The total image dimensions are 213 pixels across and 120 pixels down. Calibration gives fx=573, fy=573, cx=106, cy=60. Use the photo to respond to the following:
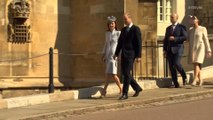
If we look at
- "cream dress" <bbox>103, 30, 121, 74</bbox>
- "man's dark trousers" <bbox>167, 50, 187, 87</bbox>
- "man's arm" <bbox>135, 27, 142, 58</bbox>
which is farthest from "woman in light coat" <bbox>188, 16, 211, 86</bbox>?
"cream dress" <bbox>103, 30, 121, 74</bbox>

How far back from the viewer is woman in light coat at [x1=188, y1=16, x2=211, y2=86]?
1455 cm

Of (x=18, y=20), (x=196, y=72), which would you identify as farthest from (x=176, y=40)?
(x=18, y=20)

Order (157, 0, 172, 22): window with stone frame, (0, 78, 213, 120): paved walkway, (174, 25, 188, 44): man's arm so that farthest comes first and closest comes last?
(157, 0, 172, 22): window with stone frame → (174, 25, 188, 44): man's arm → (0, 78, 213, 120): paved walkway

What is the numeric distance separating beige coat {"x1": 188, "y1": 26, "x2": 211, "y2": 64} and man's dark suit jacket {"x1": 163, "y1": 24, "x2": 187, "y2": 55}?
35 cm

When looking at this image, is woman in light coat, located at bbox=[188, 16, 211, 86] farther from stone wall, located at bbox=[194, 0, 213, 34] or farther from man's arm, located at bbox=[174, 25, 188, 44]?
stone wall, located at bbox=[194, 0, 213, 34]

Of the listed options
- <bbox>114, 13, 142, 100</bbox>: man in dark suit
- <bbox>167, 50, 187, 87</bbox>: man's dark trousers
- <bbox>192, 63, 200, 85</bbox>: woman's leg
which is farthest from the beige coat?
<bbox>114, 13, 142, 100</bbox>: man in dark suit

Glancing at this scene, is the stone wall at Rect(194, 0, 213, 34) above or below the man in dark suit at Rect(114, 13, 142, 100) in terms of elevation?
above

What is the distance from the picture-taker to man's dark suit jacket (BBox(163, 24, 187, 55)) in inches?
562

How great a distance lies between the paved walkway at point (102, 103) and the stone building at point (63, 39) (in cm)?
436

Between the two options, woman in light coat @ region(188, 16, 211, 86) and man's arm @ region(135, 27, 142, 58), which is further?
woman in light coat @ region(188, 16, 211, 86)

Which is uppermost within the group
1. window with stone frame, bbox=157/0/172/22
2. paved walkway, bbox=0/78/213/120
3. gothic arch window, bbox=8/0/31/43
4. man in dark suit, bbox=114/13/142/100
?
window with stone frame, bbox=157/0/172/22

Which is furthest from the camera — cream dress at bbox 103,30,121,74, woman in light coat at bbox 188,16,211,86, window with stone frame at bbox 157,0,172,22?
window with stone frame at bbox 157,0,172,22

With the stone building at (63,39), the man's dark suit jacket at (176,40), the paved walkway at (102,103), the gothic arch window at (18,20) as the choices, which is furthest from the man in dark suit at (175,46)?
the gothic arch window at (18,20)

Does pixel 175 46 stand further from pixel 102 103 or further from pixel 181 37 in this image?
pixel 102 103
